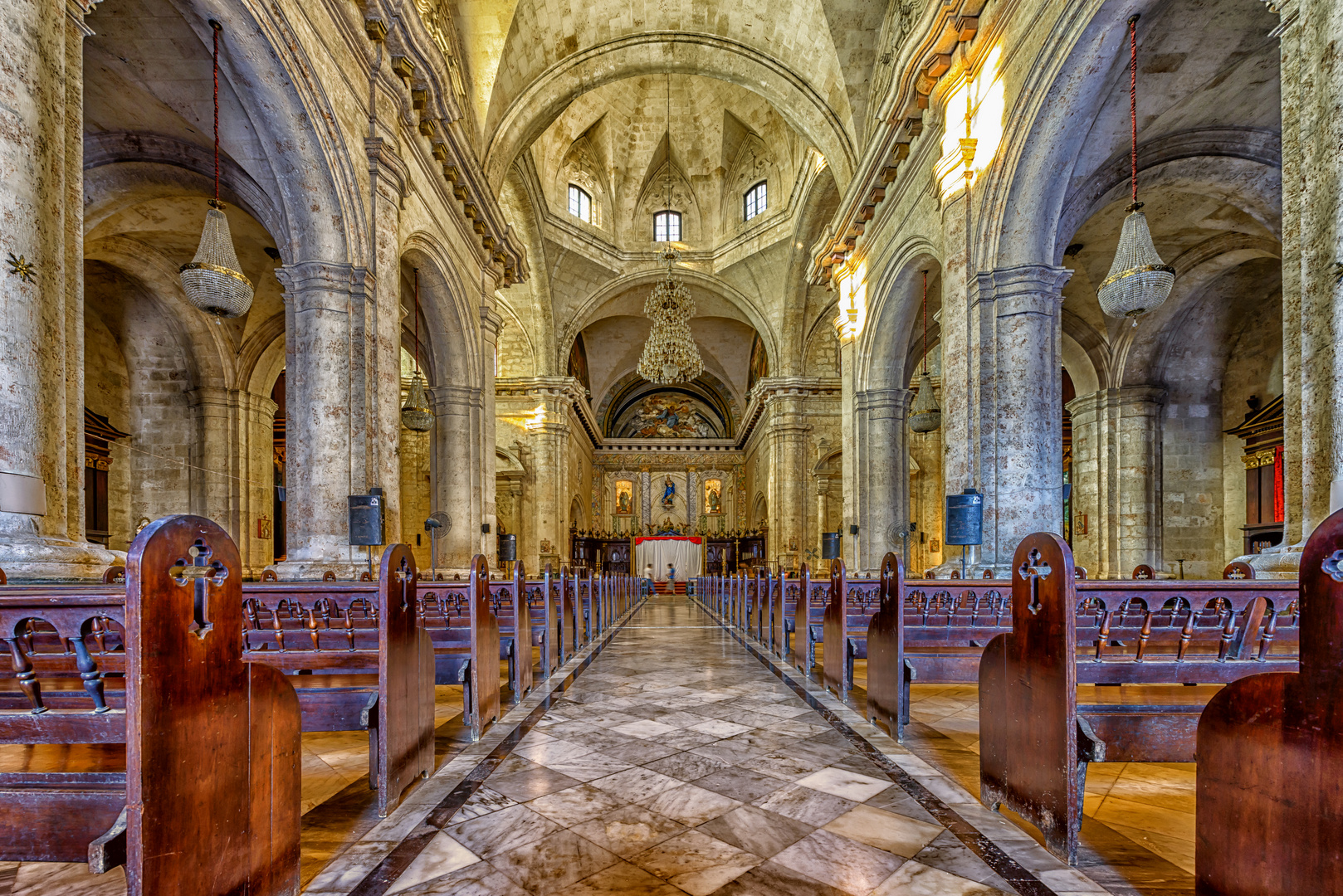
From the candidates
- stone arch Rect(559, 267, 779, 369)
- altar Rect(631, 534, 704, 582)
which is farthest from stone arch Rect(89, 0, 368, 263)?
altar Rect(631, 534, 704, 582)

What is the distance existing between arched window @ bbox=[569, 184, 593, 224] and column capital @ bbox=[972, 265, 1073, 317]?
15437 mm

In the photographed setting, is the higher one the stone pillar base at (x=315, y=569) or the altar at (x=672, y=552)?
the stone pillar base at (x=315, y=569)

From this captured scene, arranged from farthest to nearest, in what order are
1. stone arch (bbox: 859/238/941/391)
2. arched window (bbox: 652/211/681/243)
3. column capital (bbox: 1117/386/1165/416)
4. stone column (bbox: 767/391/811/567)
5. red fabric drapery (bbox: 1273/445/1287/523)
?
arched window (bbox: 652/211/681/243), stone column (bbox: 767/391/811/567), column capital (bbox: 1117/386/1165/416), red fabric drapery (bbox: 1273/445/1287/523), stone arch (bbox: 859/238/941/391)

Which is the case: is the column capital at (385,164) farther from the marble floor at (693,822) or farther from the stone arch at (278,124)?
the marble floor at (693,822)

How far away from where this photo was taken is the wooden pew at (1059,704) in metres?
2.15

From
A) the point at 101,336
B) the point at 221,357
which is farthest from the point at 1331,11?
the point at 101,336

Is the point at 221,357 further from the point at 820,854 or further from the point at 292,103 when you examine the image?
the point at 820,854

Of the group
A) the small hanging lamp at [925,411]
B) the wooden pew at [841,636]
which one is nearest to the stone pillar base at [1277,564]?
the wooden pew at [841,636]

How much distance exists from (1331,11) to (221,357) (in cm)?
1513

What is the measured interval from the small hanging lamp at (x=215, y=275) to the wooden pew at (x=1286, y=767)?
6799 millimetres

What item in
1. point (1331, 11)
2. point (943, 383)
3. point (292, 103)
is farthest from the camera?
point (943, 383)

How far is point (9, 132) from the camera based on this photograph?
3443 mm

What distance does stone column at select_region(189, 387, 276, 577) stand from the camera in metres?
12.8

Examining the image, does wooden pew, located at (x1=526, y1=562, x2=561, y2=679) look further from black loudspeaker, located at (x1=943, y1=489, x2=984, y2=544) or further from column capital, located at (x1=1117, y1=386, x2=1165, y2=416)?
column capital, located at (x1=1117, y1=386, x2=1165, y2=416)
